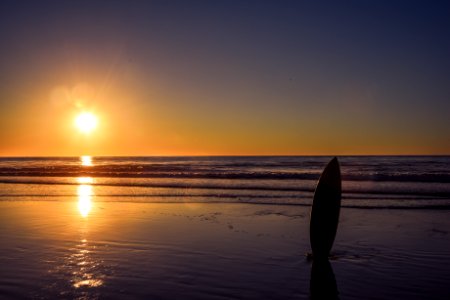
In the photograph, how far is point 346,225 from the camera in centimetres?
871

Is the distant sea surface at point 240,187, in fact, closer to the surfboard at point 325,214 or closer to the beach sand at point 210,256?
the beach sand at point 210,256

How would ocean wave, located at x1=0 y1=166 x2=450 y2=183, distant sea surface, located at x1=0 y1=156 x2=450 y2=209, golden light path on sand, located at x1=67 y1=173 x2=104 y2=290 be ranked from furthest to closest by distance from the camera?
ocean wave, located at x1=0 y1=166 x2=450 y2=183 < distant sea surface, located at x1=0 y1=156 x2=450 y2=209 < golden light path on sand, located at x1=67 y1=173 x2=104 y2=290

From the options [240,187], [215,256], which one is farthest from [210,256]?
[240,187]

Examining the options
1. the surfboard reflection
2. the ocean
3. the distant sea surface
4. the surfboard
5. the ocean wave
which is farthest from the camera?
the ocean wave

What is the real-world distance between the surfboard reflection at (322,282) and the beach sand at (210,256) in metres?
0.04

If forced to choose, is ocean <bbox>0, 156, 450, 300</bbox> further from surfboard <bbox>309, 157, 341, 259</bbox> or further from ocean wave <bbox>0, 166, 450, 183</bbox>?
ocean wave <bbox>0, 166, 450, 183</bbox>

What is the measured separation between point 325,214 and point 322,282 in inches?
56.2

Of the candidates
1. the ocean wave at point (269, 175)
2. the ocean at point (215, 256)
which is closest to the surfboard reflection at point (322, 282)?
the ocean at point (215, 256)

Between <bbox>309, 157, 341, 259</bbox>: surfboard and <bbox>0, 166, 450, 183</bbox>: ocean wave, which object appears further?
<bbox>0, 166, 450, 183</bbox>: ocean wave

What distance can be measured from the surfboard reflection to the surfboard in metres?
0.24

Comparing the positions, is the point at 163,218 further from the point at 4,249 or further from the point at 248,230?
the point at 4,249

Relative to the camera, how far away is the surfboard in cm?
573

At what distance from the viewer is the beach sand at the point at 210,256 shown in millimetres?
4348

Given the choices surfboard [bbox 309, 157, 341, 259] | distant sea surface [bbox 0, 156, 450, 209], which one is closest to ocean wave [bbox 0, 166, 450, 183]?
distant sea surface [bbox 0, 156, 450, 209]
